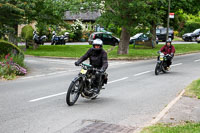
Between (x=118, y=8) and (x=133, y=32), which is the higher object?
(x=118, y=8)

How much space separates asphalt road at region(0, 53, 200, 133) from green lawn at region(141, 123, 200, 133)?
1.62 ft

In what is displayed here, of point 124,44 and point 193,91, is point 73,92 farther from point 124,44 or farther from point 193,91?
point 124,44

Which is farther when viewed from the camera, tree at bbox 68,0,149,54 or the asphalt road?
tree at bbox 68,0,149,54

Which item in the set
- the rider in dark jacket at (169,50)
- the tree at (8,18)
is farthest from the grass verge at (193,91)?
the tree at (8,18)

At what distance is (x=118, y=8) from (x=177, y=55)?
25.0 feet

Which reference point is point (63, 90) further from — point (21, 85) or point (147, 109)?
point (147, 109)

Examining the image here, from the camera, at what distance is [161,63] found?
16.8m

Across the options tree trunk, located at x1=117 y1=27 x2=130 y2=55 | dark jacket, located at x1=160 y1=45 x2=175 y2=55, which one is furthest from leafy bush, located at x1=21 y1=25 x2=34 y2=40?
dark jacket, located at x1=160 y1=45 x2=175 y2=55

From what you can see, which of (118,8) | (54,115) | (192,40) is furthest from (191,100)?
(192,40)

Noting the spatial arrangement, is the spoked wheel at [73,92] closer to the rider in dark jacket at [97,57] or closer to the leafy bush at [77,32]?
the rider in dark jacket at [97,57]

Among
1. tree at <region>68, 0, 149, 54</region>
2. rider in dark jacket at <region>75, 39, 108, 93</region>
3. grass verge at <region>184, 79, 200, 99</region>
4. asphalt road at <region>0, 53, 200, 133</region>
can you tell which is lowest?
asphalt road at <region>0, 53, 200, 133</region>

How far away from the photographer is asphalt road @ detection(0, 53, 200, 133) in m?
6.91

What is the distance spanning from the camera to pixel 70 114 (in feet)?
25.9

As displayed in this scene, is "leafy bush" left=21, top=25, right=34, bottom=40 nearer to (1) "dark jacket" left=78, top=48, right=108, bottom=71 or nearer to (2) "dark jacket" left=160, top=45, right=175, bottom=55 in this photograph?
(2) "dark jacket" left=160, top=45, right=175, bottom=55
